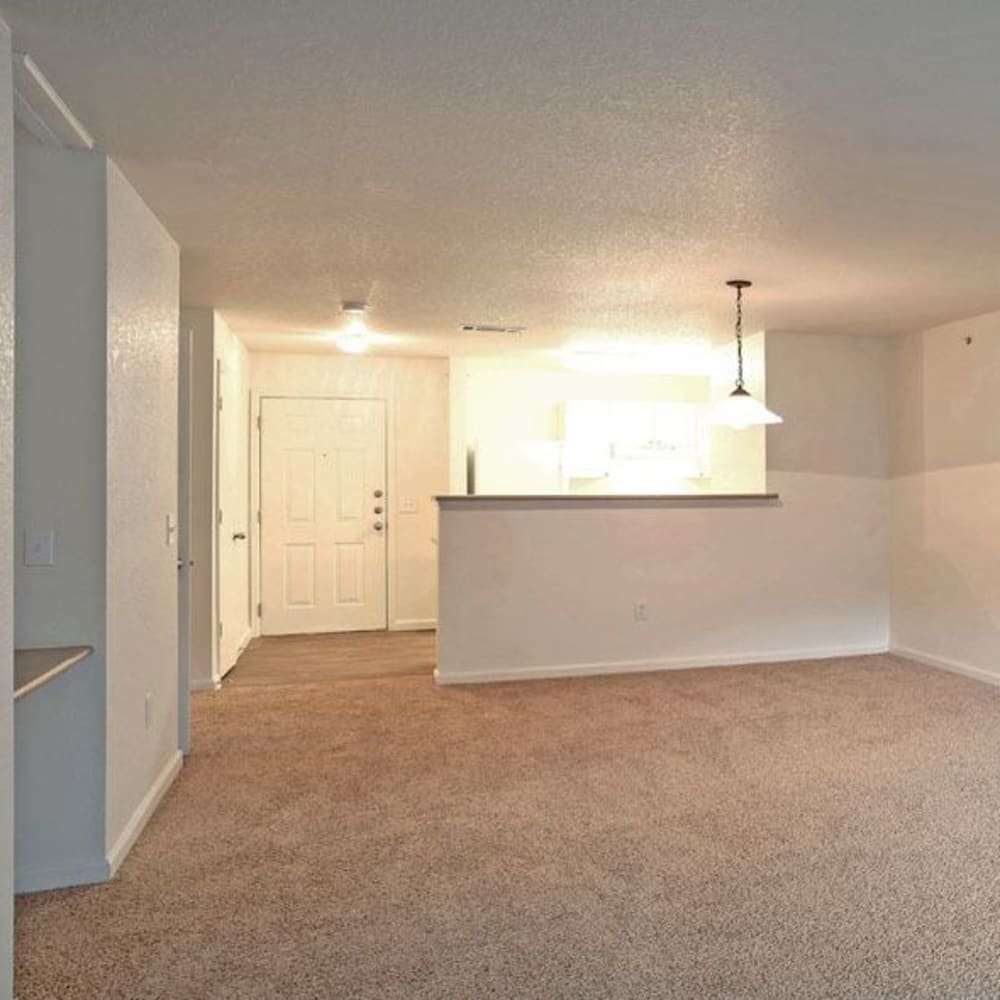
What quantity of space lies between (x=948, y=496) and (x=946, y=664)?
1.16 meters

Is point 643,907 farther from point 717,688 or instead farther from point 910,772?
point 717,688

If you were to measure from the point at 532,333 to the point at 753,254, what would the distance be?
2.13 metres

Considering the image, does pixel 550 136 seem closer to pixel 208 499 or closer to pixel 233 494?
pixel 208 499

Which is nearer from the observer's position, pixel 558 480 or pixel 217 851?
pixel 217 851

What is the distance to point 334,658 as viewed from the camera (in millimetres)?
5578

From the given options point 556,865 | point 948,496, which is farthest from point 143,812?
point 948,496

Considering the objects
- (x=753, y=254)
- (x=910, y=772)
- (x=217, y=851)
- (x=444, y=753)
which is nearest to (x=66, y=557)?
(x=217, y=851)

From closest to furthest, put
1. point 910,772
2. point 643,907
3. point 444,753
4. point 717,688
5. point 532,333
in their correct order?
point 643,907
point 910,772
point 444,753
point 717,688
point 532,333

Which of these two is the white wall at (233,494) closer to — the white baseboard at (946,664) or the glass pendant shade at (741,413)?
the glass pendant shade at (741,413)

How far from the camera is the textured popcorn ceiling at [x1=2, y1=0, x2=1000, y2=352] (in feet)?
5.82

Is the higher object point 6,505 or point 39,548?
point 6,505

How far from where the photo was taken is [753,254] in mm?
3547

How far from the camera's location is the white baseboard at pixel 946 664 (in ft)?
15.8

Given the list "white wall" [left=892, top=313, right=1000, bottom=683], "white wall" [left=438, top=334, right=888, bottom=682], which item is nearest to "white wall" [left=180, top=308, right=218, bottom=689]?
"white wall" [left=438, top=334, right=888, bottom=682]
